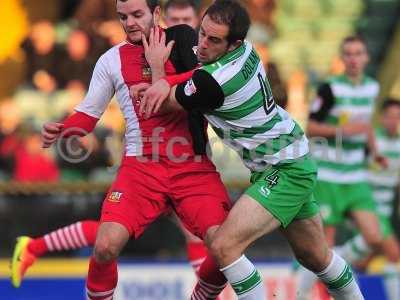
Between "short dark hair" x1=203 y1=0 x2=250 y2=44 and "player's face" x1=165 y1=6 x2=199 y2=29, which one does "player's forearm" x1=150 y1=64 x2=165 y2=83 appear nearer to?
"short dark hair" x1=203 y1=0 x2=250 y2=44

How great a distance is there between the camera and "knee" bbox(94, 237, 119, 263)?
20.8ft

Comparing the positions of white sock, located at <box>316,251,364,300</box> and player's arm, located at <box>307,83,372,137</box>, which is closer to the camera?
white sock, located at <box>316,251,364,300</box>

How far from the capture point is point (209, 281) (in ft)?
22.2

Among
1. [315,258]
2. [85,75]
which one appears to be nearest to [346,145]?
[315,258]

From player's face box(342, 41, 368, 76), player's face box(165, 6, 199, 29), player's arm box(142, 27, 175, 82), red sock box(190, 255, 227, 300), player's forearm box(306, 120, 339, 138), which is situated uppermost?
player's arm box(142, 27, 175, 82)

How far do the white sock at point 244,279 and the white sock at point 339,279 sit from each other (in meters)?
0.54

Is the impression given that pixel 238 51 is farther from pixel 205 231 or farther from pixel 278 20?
pixel 278 20

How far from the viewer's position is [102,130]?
38.7 ft

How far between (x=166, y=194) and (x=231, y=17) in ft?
3.67

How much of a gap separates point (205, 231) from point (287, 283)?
3420 mm

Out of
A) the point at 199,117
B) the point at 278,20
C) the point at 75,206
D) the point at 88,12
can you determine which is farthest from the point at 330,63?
the point at 199,117

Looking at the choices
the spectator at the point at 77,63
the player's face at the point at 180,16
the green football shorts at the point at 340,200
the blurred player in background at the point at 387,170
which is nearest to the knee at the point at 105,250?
the player's face at the point at 180,16

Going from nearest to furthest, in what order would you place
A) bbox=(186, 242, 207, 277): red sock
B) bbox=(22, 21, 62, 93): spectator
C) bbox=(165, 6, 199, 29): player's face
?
bbox=(186, 242, 207, 277): red sock < bbox=(165, 6, 199, 29): player's face < bbox=(22, 21, 62, 93): spectator

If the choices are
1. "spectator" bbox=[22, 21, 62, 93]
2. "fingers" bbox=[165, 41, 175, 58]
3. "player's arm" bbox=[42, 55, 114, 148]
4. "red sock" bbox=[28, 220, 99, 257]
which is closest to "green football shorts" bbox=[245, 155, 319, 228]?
"fingers" bbox=[165, 41, 175, 58]
